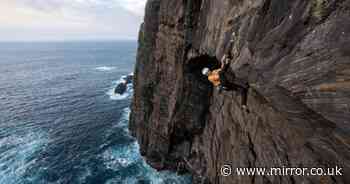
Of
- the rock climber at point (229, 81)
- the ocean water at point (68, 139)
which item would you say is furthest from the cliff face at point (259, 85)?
the ocean water at point (68, 139)

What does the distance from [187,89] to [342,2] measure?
19770mm

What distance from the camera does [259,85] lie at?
10812 mm

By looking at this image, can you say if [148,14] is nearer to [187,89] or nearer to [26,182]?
[187,89]

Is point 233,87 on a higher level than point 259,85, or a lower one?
lower

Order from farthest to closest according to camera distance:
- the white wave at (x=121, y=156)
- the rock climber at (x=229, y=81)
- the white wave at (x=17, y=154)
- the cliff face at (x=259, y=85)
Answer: the white wave at (x=121, y=156)
the white wave at (x=17, y=154)
the rock climber at (x=229, y=81)
the cliff face at (x=259, y=85)

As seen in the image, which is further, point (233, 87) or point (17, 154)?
point (17, 154)

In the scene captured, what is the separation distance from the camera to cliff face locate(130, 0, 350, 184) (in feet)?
21.4

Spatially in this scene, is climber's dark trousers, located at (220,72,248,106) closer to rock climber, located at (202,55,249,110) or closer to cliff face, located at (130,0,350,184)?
rock climber, located at (202,55,249,110)

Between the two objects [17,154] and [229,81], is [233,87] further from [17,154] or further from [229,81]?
[17,154]

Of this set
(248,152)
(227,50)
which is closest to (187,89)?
(227,50)

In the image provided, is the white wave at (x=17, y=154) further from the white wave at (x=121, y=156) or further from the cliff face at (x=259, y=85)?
→ the cliff face at (x=259, y=85)

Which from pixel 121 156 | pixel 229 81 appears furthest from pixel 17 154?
pixel 229 81

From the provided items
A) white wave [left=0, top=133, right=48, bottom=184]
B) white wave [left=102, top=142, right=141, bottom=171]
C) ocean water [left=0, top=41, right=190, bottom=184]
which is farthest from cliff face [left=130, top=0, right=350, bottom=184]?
white wave [left=0, top=133, right=48, bottom=184]

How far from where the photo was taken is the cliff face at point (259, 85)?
652 cm
